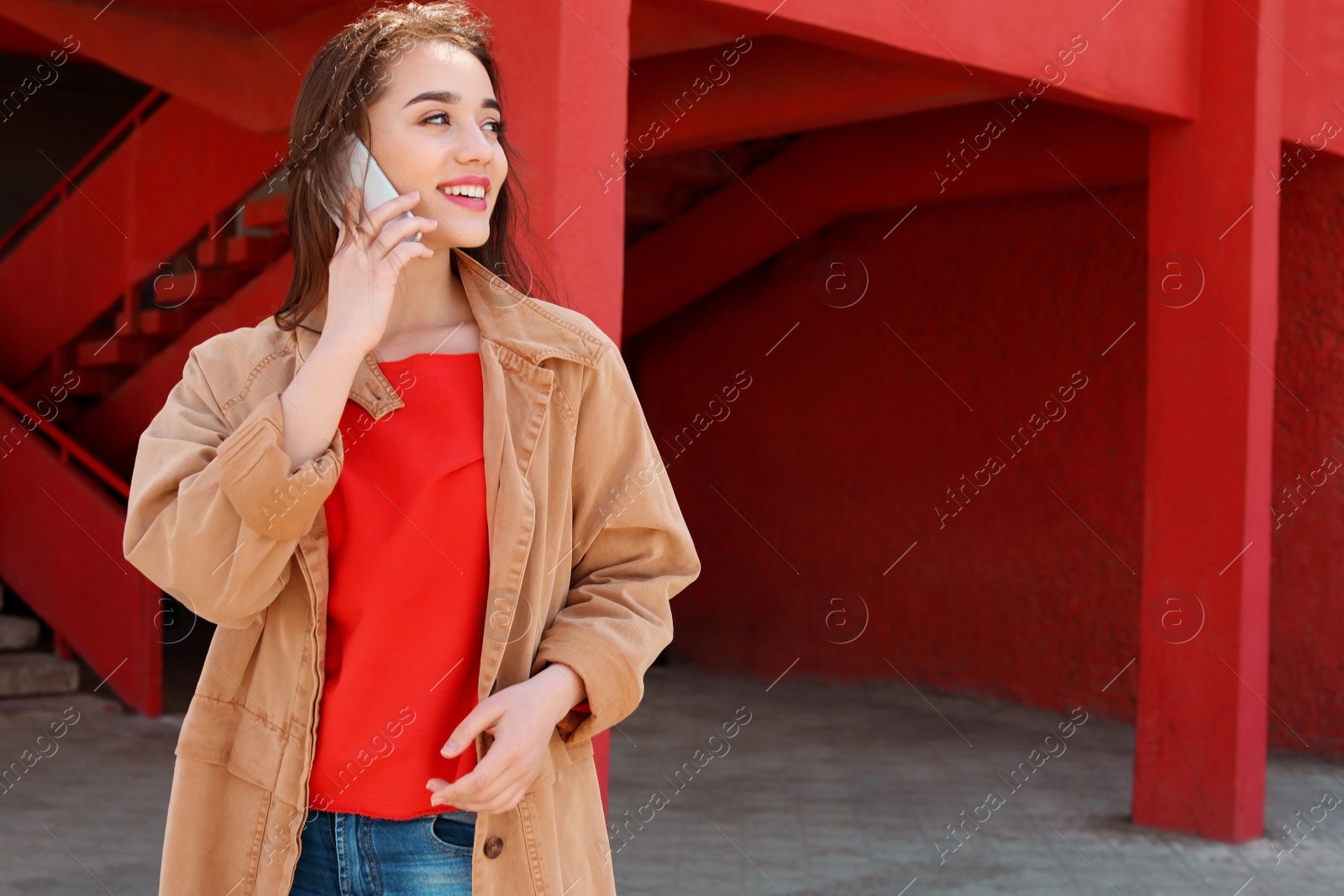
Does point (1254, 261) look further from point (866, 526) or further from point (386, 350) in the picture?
point (386, 350)

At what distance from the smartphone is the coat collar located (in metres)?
0.13

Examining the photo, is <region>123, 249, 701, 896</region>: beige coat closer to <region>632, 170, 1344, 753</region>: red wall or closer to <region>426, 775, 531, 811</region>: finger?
<region>426, 775, 531, 811</region>: finger

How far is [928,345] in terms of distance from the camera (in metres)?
9.22

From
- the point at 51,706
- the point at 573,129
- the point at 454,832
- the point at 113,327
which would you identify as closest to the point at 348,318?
the point at 454,832

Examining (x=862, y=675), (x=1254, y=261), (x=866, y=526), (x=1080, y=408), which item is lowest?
(x=862, y=675)

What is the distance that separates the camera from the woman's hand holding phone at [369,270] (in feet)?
5.28

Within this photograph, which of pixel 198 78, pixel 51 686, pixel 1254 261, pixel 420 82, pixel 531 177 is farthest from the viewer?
pixel 51 686

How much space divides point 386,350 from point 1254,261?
5.05m

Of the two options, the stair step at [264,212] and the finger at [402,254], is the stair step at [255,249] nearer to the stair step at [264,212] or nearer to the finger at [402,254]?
the stair step at [264,212]

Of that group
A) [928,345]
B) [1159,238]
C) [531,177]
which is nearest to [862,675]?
[928,345]

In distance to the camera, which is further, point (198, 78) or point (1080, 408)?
point (1080, 408)

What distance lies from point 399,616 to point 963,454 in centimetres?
765

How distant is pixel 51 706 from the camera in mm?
7656

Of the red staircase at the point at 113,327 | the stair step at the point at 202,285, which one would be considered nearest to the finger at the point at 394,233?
the red staircase at the point at 113,327
